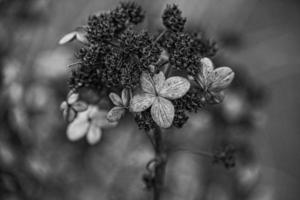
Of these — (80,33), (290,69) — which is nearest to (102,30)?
(80,33)

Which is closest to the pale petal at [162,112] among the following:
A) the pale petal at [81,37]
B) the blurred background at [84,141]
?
the pale petal at [81,37]

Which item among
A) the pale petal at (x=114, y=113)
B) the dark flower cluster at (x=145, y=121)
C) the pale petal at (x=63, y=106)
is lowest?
the dark flower cluster at (x=145, y=121)

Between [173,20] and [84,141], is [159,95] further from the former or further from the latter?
[84,141]

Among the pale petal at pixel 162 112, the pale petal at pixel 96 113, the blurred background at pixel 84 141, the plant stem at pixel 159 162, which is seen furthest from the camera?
the blurred background at pixel 84 141

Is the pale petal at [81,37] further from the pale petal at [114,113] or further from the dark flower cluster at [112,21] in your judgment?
the pale petal at [114,113]

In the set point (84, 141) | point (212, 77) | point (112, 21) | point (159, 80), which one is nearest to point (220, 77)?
point (212, 77)

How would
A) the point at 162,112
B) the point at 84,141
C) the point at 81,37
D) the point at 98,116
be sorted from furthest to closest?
the point at 84,141
the point at 98,116
the point at 81,37
the point at 162,112

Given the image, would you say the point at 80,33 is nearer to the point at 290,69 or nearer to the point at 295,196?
the point at 295,196
